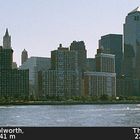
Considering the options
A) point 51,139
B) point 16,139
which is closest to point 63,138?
point 51,139

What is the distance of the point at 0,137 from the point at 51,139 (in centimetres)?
155

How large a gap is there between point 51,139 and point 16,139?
1.06 m

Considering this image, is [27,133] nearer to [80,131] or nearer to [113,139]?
[80,131]

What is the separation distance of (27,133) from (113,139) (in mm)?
2613

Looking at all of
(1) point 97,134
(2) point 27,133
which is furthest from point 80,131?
(2) point 27,133

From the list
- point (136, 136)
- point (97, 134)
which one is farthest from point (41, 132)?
point (136, 136)

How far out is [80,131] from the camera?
1459 centimetres

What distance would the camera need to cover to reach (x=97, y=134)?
14.2 meters

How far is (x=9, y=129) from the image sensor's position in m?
Answer: 14.5

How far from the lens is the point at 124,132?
47.6 ft

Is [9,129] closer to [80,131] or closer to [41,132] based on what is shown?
[41,132]

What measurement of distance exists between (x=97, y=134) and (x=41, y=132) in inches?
67.7

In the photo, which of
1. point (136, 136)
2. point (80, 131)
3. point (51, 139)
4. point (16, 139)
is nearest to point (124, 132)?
point (136, 136)

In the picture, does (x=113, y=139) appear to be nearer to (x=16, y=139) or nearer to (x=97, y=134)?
(x=97, y=134)
